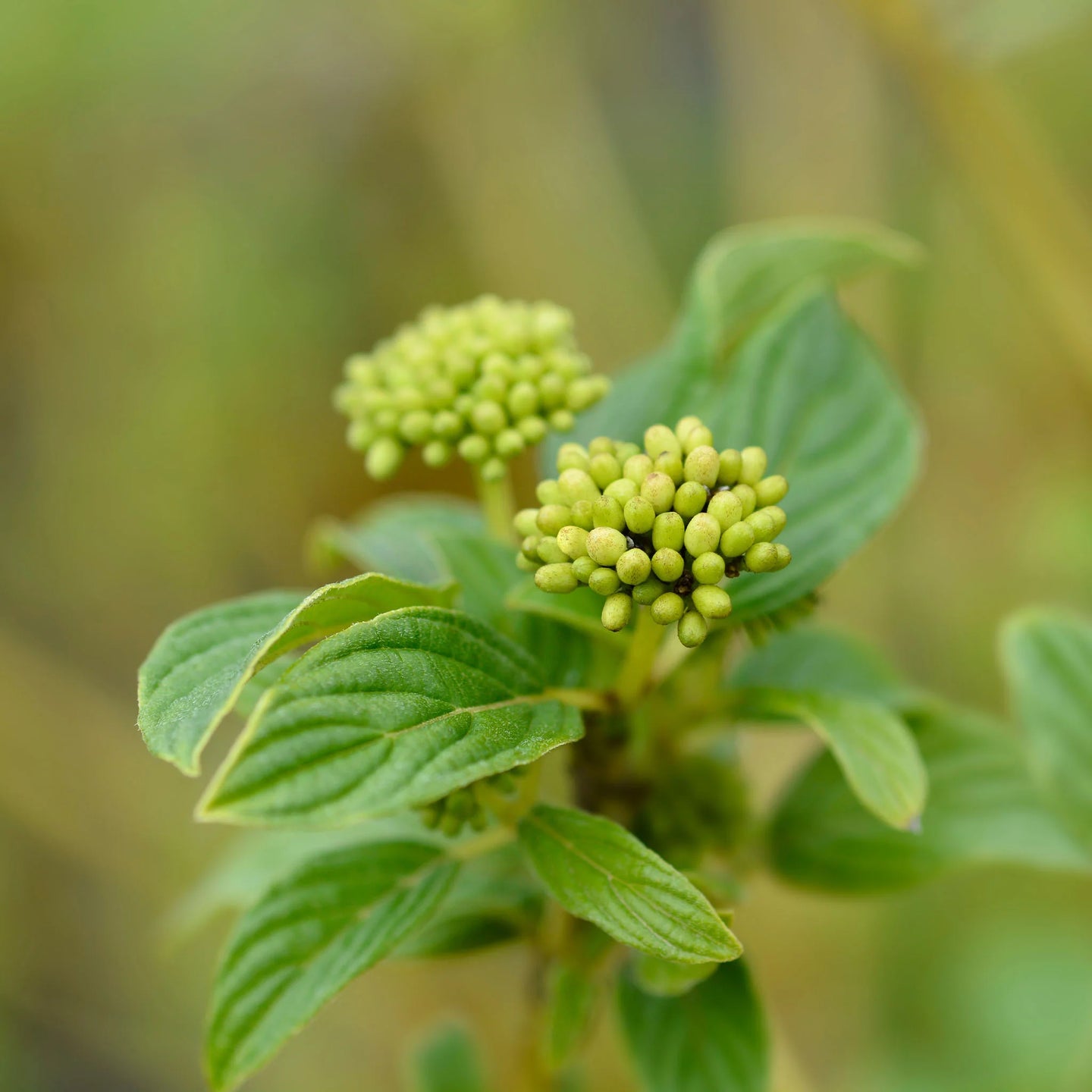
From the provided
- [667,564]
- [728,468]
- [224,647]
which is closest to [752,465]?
[728,468]

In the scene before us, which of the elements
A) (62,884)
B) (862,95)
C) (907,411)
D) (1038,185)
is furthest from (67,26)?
(907,411)

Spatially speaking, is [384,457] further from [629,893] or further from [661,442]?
[629,893]

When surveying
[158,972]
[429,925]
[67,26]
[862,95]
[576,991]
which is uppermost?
[67,26]

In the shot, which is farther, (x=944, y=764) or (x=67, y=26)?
(x=67, y=26)

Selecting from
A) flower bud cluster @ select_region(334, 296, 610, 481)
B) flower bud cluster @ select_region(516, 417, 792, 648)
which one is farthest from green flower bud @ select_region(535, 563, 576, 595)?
flower bud cluster @ select_region(334, 296, 610, 481)

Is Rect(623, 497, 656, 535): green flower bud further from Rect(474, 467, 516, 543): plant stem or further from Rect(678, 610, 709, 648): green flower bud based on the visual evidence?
Rect(474, 467, 516, 543): plant stem

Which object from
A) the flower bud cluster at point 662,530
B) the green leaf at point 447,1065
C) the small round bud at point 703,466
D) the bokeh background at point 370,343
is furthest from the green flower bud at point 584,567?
the bokeh background at point 370,343

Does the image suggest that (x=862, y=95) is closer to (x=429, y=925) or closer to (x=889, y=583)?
(x=889, y=583)
